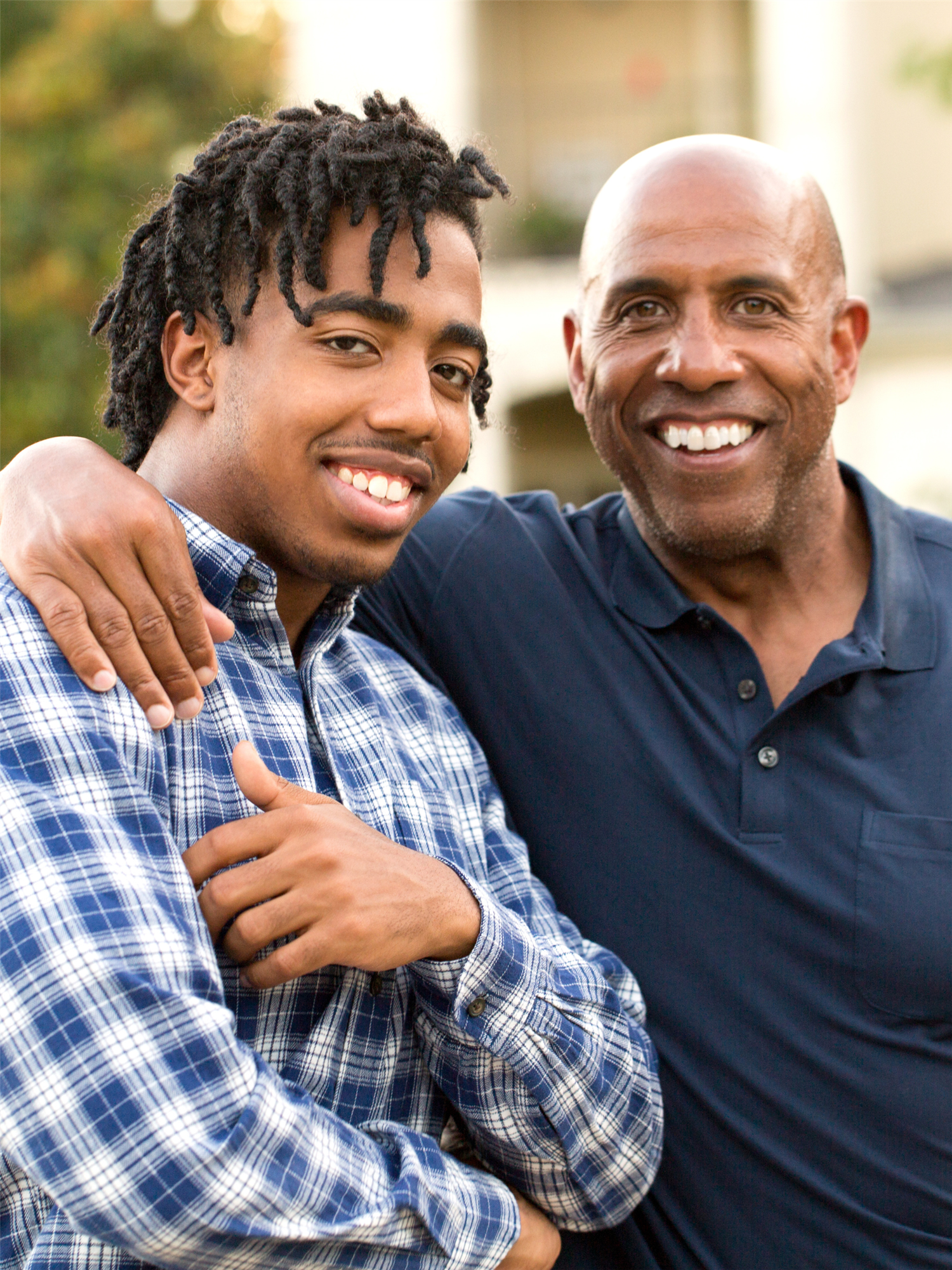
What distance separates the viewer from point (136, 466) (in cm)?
238

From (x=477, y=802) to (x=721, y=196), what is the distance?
1304mm

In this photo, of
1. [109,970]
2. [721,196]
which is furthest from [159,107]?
[109,970]

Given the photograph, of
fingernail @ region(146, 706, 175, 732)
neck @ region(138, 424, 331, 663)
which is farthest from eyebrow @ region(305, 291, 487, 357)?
fingernail @ region(146, 706, 175, 732)

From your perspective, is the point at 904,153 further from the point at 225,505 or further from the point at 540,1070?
the point at 540,1070

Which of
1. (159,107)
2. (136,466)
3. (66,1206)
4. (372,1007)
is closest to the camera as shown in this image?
(66,1206)

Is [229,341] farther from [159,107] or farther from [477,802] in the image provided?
[159,107]

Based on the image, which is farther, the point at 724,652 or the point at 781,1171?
the point at 724,652

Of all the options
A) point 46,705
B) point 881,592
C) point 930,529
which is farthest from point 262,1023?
point 930,529

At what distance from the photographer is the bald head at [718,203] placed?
2678 millimetres

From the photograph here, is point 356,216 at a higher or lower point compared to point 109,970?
higher

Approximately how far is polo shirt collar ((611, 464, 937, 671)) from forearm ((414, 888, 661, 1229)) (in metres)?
0.82

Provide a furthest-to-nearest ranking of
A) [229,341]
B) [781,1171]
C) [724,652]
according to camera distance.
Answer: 1. [724,652]
2. [781,1171]
3. [229,341]

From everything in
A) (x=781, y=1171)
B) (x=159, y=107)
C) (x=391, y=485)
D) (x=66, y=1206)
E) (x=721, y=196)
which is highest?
(x=159, y=107)

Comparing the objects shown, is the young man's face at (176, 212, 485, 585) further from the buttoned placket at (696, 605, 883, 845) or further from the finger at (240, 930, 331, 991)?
the buttoned placket at (696, 605, 883, 845)
